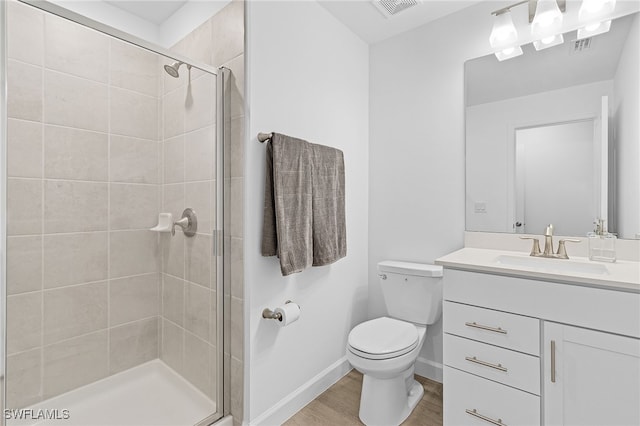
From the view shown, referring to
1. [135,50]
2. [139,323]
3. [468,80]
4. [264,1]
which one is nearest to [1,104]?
[135,50]

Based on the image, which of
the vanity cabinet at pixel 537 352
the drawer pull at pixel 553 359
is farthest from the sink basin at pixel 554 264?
the drawer pull at pixel 553 359

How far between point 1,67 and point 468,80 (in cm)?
221

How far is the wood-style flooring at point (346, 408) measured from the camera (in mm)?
1679

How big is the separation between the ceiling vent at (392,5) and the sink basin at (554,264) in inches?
62.0

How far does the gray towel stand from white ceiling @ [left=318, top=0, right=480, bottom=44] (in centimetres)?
90

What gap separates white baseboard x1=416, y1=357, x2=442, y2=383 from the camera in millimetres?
2049

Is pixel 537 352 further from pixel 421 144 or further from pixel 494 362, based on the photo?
pixel 421 144

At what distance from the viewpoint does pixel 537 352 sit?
1.23m

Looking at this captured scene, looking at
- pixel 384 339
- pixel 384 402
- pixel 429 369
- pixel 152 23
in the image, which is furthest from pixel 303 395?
pixel 152 23

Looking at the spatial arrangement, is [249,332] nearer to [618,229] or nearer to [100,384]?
[100,384]

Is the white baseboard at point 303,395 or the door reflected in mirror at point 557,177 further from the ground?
the door reflected in mirror at point 557,177

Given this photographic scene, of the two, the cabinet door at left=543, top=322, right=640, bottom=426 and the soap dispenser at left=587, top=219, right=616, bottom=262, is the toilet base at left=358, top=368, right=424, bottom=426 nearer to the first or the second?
the cabinet door at left=543, top=322, right=640, bottom=426

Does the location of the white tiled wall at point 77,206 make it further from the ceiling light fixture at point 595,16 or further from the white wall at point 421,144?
the ceiling light fixture at point 595,16

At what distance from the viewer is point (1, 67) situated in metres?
1.07
